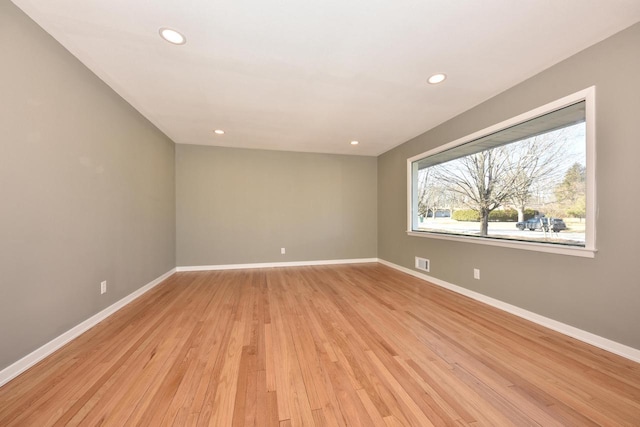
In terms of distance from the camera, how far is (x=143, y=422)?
3.74 ft

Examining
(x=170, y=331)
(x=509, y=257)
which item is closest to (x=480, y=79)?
(x=509, y=257)

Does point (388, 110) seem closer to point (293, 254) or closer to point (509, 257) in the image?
point (509, 257)

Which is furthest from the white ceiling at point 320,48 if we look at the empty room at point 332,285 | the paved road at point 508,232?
the paved road at point 508,232

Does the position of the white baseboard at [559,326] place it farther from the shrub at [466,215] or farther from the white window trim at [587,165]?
the shrub at [466,215]

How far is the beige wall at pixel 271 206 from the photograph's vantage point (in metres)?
4.38

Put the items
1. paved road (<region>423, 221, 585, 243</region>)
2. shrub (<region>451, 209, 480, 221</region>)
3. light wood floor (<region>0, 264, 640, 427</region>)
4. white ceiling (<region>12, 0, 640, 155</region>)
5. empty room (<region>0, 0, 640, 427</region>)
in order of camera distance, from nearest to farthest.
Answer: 1. light wood floor (<region>0, 264, 640, 427</region>)
2. empty room (<region>0, 0, 640, 427</region>)
3. white ceiling (<region>12, 0, 640, 155</region>)
4. paved road (<region>423, 221, 585, 243</region>)
5. shrub (<region>451, 209, 480, 221</region>)

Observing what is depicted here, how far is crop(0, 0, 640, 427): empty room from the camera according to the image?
1.36 meters

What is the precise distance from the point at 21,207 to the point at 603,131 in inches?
168

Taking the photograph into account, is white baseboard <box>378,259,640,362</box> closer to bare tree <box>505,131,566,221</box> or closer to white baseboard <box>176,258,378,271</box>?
bare tree <box>505,131,566,221</box>

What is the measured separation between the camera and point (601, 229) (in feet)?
5.93

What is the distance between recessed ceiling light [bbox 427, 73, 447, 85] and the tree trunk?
5.48 ft

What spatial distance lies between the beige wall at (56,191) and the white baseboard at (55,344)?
0.04 m

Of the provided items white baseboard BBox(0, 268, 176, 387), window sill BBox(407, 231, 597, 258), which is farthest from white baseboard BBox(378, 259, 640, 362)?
white baseboard BBox(0, 268, 176, 387)

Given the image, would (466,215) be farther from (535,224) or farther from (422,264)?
(422,264)
